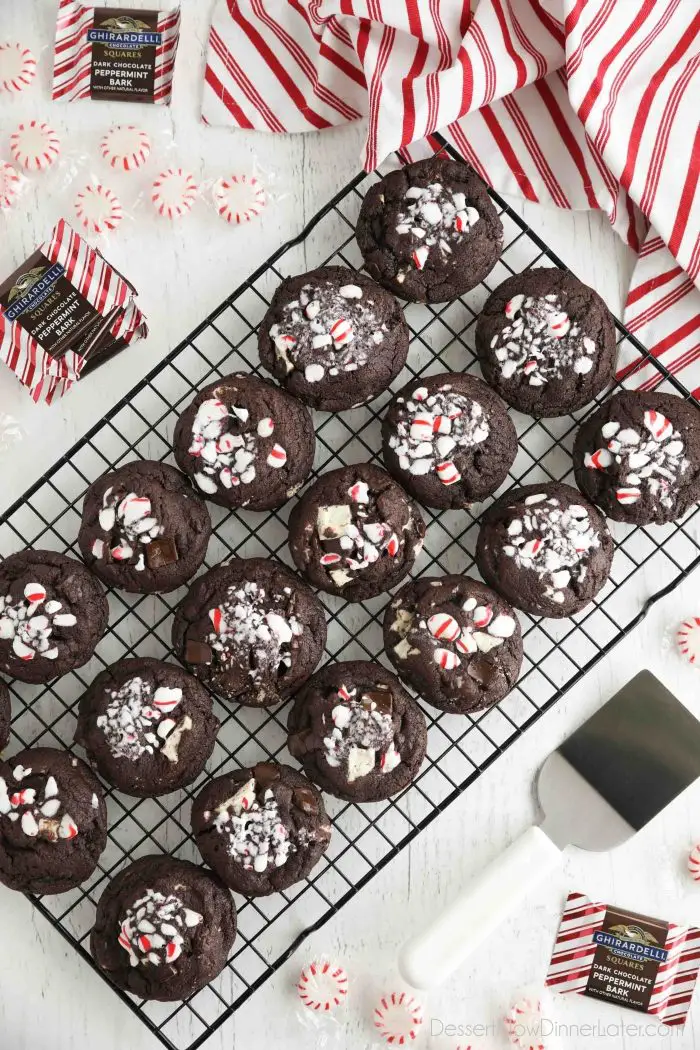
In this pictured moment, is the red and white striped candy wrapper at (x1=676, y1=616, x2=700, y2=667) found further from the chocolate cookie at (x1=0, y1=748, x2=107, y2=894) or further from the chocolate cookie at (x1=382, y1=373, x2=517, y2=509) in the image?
the chocolate cookie at (x1=0, y1=748, x2=107, y2=894)

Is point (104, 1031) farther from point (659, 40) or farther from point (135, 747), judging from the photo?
point (659, 40)

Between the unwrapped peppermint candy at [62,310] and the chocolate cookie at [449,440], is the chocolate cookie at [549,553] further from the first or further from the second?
the unwrapped peppermint candy at [62,310]

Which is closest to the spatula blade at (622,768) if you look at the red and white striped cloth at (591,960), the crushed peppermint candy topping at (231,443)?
the red and white striped cloth at (591,960)

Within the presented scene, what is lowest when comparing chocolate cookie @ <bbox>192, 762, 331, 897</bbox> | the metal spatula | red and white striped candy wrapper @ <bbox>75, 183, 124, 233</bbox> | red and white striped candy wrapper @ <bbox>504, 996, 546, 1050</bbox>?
red and white striped candy wrapper @ <bbox>504, 996, 546, 1050</bbox>

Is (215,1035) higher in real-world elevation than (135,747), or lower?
lower

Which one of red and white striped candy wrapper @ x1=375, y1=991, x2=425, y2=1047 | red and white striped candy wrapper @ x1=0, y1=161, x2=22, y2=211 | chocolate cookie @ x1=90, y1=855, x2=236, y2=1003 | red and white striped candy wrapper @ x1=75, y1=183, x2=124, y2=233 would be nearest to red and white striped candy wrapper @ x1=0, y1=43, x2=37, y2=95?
red and white striped candy wrapper @ x1=0, y1=161, x2=22, y2=211

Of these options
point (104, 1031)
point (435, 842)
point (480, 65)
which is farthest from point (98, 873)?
point (480, 65)
